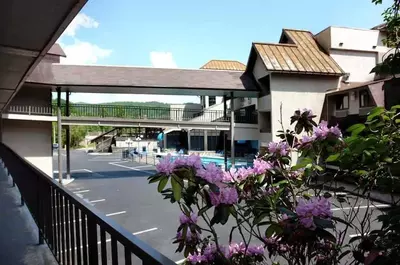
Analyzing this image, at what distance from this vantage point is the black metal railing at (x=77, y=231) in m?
1.08

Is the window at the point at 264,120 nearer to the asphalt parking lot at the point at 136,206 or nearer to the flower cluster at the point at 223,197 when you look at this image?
the asphalt parking lot at the point at 136,206

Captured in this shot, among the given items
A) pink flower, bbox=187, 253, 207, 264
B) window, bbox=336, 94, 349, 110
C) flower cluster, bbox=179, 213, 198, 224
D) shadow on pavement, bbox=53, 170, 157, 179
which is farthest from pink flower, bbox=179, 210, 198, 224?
shadow on pavement, bbox=53, 170, 157, 179

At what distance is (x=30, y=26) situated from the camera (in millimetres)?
2414

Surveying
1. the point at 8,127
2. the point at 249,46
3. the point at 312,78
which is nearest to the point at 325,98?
the point at 312,78

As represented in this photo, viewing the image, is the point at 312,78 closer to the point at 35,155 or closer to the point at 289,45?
the point at 289,45

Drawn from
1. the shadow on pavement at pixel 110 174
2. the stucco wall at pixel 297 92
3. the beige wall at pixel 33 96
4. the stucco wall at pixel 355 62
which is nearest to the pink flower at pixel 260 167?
the stucco wall at pixel 297 92

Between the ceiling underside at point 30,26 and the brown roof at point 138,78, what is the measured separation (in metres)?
12.5

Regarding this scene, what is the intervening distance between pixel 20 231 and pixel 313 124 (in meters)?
2.90

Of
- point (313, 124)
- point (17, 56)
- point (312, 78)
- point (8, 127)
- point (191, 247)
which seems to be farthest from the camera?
point (312, 78)

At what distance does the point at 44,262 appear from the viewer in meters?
2.47

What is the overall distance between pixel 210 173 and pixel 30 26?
1.93 metres

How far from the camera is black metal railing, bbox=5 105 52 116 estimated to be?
1437 cm

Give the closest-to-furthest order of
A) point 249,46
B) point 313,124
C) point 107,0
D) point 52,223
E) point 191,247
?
1. point 191,247
2. point 313,124
3. point 107,0
4. point 52,223
5. point 249,46

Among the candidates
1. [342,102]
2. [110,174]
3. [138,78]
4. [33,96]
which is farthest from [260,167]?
[110,174]
